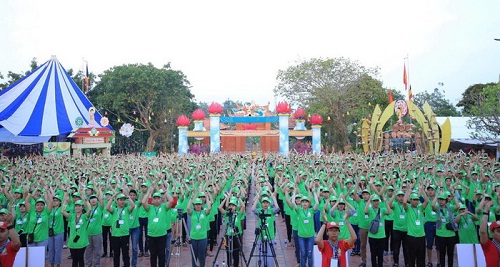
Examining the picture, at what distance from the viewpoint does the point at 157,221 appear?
22.3ft

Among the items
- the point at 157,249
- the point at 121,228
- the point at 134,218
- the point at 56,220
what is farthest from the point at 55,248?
the point at 157,249

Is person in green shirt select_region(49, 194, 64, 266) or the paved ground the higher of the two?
person in green shirt select_region(49, 194, 64, 266)

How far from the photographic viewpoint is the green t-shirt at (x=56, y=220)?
23.5 ft

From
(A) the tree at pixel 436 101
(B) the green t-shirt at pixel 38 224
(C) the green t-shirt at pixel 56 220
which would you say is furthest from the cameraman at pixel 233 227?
(A) the tree at pixel 436 101

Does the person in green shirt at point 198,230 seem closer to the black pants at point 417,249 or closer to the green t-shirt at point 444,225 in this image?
the black pants at point 417,249

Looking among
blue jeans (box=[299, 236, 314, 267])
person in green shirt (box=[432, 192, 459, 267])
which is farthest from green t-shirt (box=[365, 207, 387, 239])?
blue jeans (box=[299, 236, 314, 267])

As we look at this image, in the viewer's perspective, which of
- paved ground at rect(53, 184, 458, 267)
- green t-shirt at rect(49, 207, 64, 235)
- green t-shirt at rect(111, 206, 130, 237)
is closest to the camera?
green t-shirt at rect(111, 206, 130, 237)

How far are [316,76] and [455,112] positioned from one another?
1179 inches

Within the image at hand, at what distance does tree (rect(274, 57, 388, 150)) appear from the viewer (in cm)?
3034

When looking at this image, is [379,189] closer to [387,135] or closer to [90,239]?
[90,239]

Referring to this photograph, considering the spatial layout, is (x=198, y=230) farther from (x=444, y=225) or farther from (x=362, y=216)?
(x=444, y=225)

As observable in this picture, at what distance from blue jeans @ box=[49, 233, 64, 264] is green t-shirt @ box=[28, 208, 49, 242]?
294 millimetres

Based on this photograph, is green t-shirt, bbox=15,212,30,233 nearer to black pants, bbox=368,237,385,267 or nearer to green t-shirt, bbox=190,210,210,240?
green t-shirt, bbox=190,210,210,240

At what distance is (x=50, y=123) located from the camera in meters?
17.5
